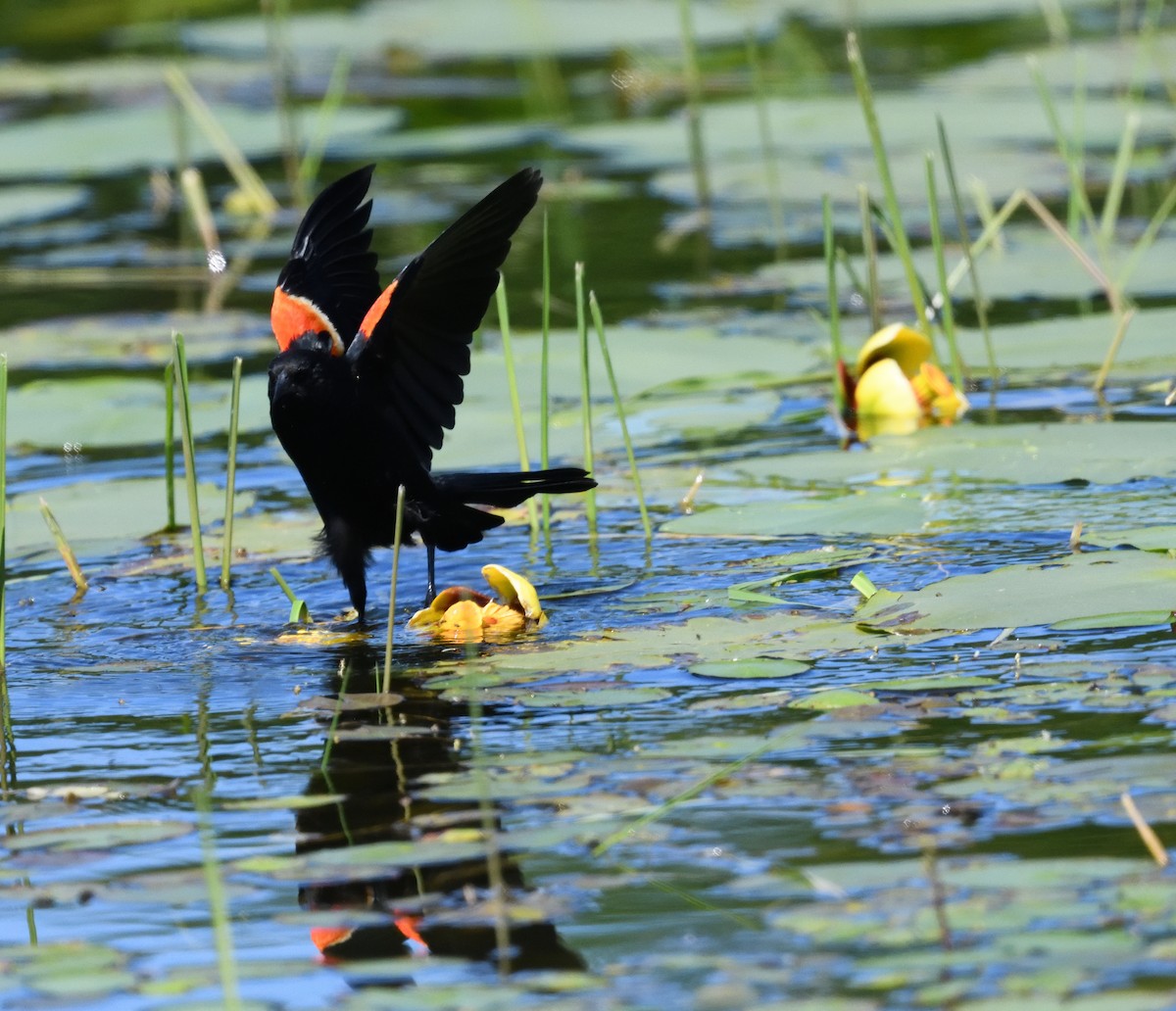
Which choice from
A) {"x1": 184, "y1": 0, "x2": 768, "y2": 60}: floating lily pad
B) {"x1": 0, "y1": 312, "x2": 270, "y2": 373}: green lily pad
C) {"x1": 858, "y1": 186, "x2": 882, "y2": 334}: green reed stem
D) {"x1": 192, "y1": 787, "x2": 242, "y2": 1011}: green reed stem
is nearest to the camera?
{"x1": 192, "y1": 787, "x2": 242, "y2": 1011}: green reed stem

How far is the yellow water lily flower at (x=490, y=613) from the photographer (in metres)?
4.08

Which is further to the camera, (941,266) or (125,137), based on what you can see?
(125,137)

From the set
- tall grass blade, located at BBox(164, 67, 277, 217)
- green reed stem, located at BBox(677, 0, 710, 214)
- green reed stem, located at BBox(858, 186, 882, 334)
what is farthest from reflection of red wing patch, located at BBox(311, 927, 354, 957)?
tall grass blade, located at BBox(164, 67, 277, 217)

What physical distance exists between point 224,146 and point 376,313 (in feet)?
15.7

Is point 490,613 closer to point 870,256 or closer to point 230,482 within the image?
point 230,482

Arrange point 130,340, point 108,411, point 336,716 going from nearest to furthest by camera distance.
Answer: point 336,716
point 108,411
point 130,340

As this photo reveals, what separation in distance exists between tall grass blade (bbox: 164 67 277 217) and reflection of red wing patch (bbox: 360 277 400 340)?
4326mm

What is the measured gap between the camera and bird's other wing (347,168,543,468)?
4.11m

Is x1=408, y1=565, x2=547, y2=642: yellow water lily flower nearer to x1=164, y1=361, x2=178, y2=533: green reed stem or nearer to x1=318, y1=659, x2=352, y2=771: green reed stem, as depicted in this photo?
x1=318, y1=659, x2=352, y2=771: green reed stem

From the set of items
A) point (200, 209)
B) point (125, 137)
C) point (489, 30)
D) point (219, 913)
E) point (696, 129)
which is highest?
point (489, 30)

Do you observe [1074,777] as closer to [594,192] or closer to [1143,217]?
[1143,217]

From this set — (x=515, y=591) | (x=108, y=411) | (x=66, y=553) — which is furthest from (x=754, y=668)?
(x=108, y=411)

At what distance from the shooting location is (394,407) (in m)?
4.56

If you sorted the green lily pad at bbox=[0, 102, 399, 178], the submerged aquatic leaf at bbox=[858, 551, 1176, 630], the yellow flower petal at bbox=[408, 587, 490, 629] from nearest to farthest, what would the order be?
1. the submerged aquatic leaf at bbox=[858, 551, 1176, 630]
2. the yellow flower petal at bbox=[408, 587, 490, 629]
3. the green lily pad at bbox=[0, 102, 399, 178]
